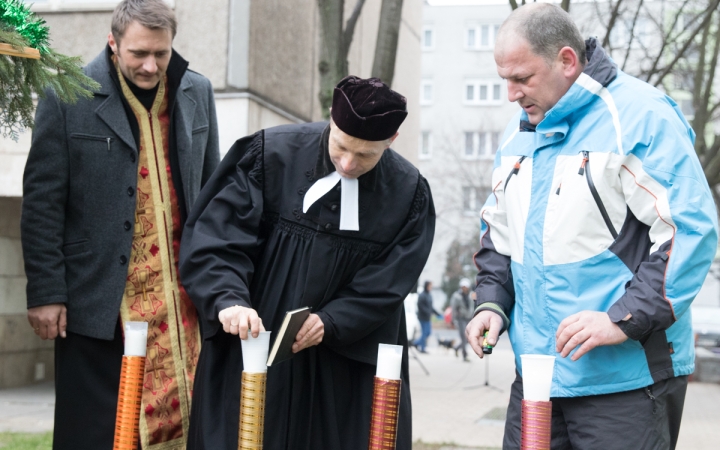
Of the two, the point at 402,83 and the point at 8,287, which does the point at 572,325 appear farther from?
the point at 402,83

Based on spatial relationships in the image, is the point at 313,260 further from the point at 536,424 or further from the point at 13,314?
the point at 13,314

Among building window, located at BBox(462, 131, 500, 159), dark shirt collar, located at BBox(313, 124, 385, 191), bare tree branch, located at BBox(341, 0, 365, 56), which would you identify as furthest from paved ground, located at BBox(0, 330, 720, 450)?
building window, located at BBox(462, 131, 500, 159)

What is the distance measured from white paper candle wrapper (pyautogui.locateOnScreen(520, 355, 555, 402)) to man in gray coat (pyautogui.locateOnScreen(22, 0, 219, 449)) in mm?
1609

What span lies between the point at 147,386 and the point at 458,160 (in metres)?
34.8

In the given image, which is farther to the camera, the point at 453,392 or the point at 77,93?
the point at 453,392

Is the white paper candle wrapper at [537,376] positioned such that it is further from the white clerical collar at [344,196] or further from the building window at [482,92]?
the building window at [482,92]

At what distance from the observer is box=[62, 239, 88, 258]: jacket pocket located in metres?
3.29

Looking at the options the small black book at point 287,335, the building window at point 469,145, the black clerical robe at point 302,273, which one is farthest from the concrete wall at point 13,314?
the building window at point 469,145

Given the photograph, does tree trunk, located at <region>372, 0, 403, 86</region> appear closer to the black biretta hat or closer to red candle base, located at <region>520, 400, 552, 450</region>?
the black biretta hat

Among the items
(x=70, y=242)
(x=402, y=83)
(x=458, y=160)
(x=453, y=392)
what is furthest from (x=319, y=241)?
(x=458, y=160)

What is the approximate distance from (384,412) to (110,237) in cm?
138

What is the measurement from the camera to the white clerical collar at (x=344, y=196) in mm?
2865

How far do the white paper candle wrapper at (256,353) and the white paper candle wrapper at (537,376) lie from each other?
2.28ft

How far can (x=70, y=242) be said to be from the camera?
10.8ft
